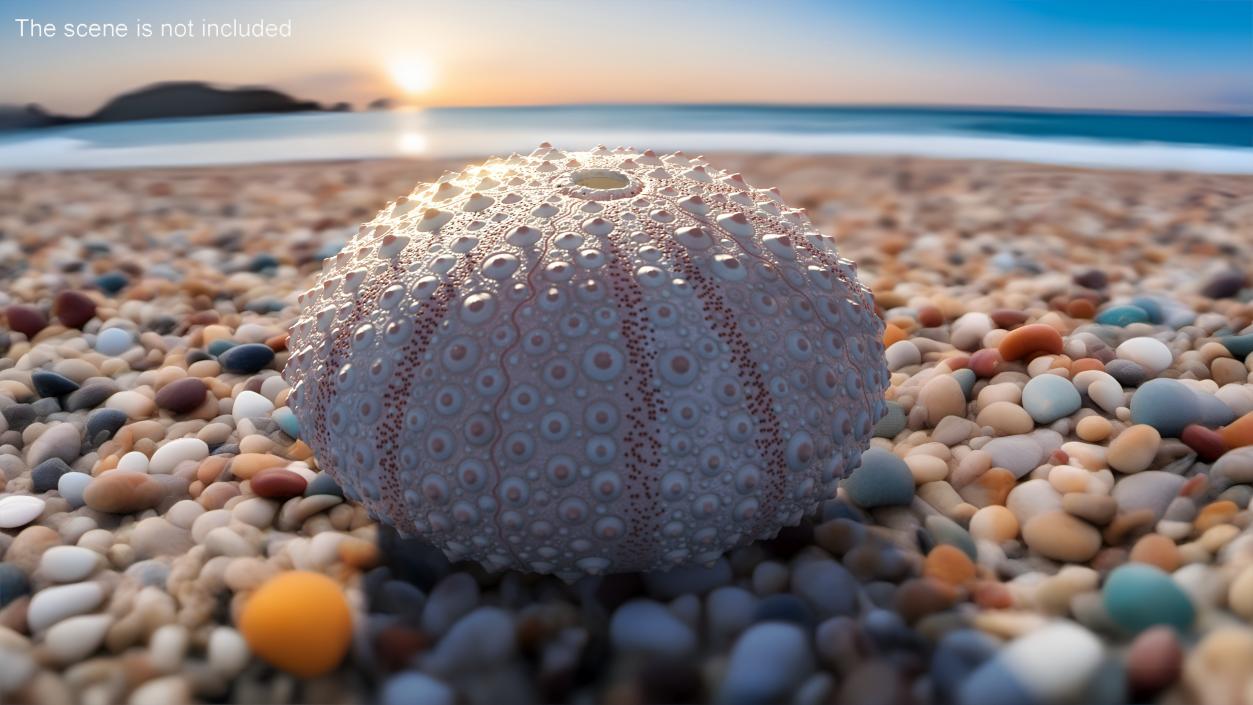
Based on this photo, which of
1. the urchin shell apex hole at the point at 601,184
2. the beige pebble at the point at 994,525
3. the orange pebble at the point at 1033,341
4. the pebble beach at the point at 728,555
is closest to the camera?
the pebble beach at the point at 728,555

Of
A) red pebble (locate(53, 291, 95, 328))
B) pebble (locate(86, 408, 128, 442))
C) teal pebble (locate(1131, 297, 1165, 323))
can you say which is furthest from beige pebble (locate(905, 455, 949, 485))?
red pebble (locate(53, 291, 95, 328))

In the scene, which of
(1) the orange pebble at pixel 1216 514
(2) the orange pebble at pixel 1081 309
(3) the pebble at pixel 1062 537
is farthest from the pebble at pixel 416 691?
(2) the orange pebble at pixel 1081 309

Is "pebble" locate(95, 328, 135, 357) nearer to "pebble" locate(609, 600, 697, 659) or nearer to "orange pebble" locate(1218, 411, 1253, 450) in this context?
"pebble" locate(609, 600, 697, 659)

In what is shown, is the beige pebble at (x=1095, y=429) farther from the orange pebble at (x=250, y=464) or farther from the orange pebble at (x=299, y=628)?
the orange pebble at (x=250, y=464)

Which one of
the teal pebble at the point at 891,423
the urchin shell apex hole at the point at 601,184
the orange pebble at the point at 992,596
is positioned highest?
the urchin shell apex hole at the point at 601,184

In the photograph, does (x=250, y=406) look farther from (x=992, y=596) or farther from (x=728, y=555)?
(x=992, y=596)

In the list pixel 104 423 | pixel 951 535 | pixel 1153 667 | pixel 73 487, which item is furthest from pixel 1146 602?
pixel 104 423
